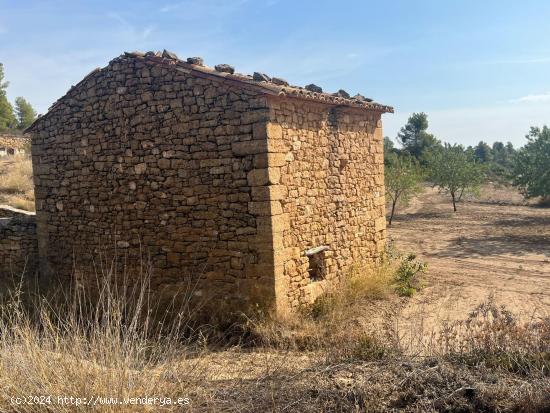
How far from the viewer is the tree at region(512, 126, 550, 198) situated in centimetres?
1984

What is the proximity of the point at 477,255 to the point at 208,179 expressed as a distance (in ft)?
28.3

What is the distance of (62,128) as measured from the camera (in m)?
9.16

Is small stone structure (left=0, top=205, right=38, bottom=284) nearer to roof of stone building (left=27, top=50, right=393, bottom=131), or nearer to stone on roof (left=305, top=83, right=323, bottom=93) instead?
roof of stone building (left=27, top=50, right=393, bottom=131)

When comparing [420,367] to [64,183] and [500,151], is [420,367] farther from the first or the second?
[500,151]

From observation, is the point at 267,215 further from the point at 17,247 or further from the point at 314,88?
the point at 17,247

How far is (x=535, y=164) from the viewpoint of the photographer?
20297 mm

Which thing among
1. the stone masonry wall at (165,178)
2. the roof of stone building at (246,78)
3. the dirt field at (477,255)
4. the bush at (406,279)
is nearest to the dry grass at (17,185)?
the stone masonry wall at (165,178)

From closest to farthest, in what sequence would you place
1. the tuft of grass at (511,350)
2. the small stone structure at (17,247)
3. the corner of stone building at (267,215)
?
the tuft of grass at (511,350) → the corner of stone building at (267,215) → the small stone structure at (17,247)

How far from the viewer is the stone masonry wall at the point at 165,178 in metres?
7.02

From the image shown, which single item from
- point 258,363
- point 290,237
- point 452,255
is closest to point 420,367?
point 258,363

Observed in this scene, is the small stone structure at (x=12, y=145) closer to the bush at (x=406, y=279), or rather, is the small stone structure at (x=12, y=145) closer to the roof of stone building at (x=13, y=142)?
the roof of stone building at (x=13, y=142)

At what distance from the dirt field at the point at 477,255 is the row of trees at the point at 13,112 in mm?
27834

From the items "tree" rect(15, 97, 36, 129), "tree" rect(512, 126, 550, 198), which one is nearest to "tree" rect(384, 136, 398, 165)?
"tree" rect(512, 126, 550, 198)

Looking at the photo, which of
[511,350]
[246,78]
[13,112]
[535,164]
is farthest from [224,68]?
[13,112]
